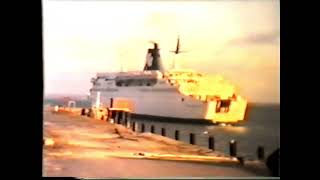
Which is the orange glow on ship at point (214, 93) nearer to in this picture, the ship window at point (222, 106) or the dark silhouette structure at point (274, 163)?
the ship window at point (222, 106)

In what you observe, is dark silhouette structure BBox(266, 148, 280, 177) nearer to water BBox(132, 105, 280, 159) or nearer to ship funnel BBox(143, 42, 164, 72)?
water BBox(132, 105, 280, 159)

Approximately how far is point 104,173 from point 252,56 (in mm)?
719

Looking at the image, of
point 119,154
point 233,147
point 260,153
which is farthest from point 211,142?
point 119,154

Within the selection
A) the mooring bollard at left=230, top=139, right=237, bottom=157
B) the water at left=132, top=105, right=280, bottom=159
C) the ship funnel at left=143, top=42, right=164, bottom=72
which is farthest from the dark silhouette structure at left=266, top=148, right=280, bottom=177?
the ship funnel at left=143, top=42, right=164, bottom=72

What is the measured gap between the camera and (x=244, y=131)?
1.91 meters

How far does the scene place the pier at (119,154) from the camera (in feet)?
6.10

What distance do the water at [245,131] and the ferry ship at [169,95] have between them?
0.03 meters

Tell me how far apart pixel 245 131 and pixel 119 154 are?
1.62ft

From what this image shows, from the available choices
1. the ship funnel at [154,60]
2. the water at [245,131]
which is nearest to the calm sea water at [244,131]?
the water at [245,131]

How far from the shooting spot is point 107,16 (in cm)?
190

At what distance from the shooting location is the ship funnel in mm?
1890
